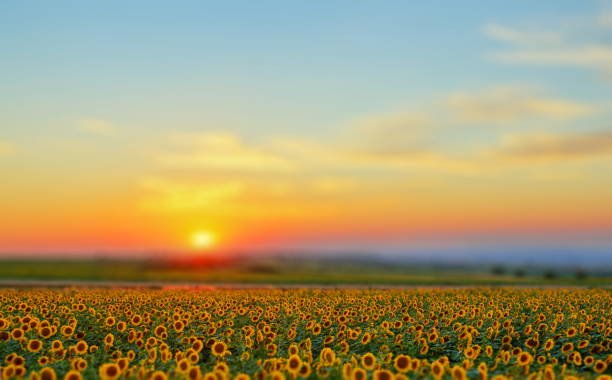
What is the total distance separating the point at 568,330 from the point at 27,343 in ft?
35.6

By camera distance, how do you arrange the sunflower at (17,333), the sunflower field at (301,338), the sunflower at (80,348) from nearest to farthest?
1. the sunflower field at (301,338)
2. the sunflower at (80,348)
3. the sunflower at (17,333)

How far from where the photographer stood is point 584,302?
17.4 metres

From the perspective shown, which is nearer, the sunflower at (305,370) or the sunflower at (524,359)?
the sunflower at (305,370)

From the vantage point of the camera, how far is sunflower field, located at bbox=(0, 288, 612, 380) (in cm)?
870

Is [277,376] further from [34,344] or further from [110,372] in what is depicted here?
[34,344]

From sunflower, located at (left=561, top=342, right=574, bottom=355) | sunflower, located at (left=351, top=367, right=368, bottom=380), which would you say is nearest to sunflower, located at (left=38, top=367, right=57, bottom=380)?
sunflower, located at (left=351, top=367, right=368, bottom=380)

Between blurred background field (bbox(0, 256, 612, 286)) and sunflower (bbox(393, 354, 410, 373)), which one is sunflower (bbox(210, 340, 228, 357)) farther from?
blurred background field (bbox(0, 256, 612, 286))

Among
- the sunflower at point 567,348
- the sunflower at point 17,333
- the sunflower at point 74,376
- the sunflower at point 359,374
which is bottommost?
the sunflower at point 567,348

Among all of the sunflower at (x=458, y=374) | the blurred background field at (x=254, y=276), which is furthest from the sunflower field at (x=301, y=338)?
the blurred background field at (x=254, y=276)

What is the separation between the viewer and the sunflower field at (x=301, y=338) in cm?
870

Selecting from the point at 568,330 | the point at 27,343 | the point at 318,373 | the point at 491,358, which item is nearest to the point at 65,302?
the point at 27,343

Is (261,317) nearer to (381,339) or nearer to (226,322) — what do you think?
(226,322)

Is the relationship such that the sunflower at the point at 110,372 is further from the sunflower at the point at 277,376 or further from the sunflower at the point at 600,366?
the sunflower at the point at 600,366

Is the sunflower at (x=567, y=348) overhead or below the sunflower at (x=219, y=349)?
below
